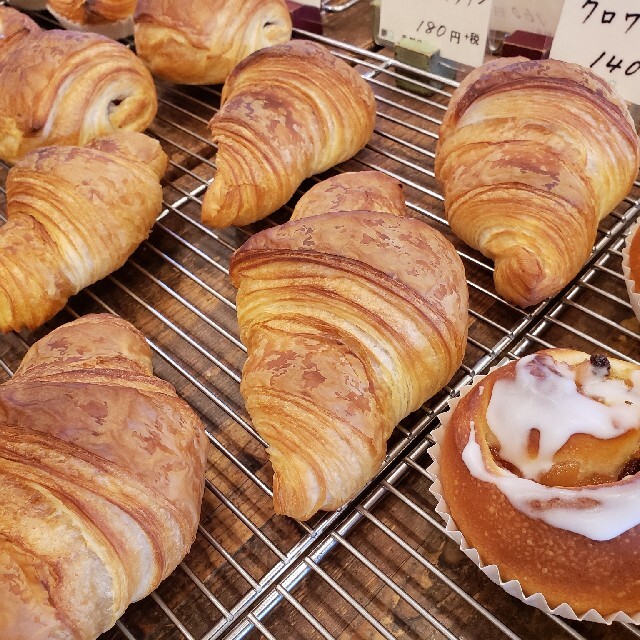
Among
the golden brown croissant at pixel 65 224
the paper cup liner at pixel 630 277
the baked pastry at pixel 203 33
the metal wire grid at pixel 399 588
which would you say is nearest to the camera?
the metal wire grid at pixel 399 588

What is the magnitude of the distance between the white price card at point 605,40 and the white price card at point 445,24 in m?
0.24

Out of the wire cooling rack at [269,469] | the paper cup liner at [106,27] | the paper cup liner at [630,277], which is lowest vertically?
the wire cooling rack at [269,469]

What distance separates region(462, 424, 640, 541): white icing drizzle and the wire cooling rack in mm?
254

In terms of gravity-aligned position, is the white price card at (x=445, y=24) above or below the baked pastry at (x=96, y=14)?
above

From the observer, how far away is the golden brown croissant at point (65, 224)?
1659 millimetres

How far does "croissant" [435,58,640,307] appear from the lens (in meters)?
1.54

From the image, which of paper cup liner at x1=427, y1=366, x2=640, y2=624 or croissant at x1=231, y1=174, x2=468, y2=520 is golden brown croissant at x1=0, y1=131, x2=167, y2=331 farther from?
paper cup liner at x1=427, y1=366, x2=640, y2=624

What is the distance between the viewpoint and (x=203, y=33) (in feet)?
7.05

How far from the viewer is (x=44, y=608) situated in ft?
3.51

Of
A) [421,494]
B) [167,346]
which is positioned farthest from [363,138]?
[421,494]

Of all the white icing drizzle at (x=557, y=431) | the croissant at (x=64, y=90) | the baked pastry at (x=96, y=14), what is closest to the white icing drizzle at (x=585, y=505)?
the white icing drizzle at (x=557, y=431)

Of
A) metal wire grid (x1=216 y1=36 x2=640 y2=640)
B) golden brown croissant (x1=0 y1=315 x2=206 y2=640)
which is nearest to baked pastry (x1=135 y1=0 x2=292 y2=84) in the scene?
golden brown croissant (x1=0 y1=315 x2=206 y2=640)

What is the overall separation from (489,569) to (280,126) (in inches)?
47.8

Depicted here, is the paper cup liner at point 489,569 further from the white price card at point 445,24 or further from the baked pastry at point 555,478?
the white price card at point 445,24
